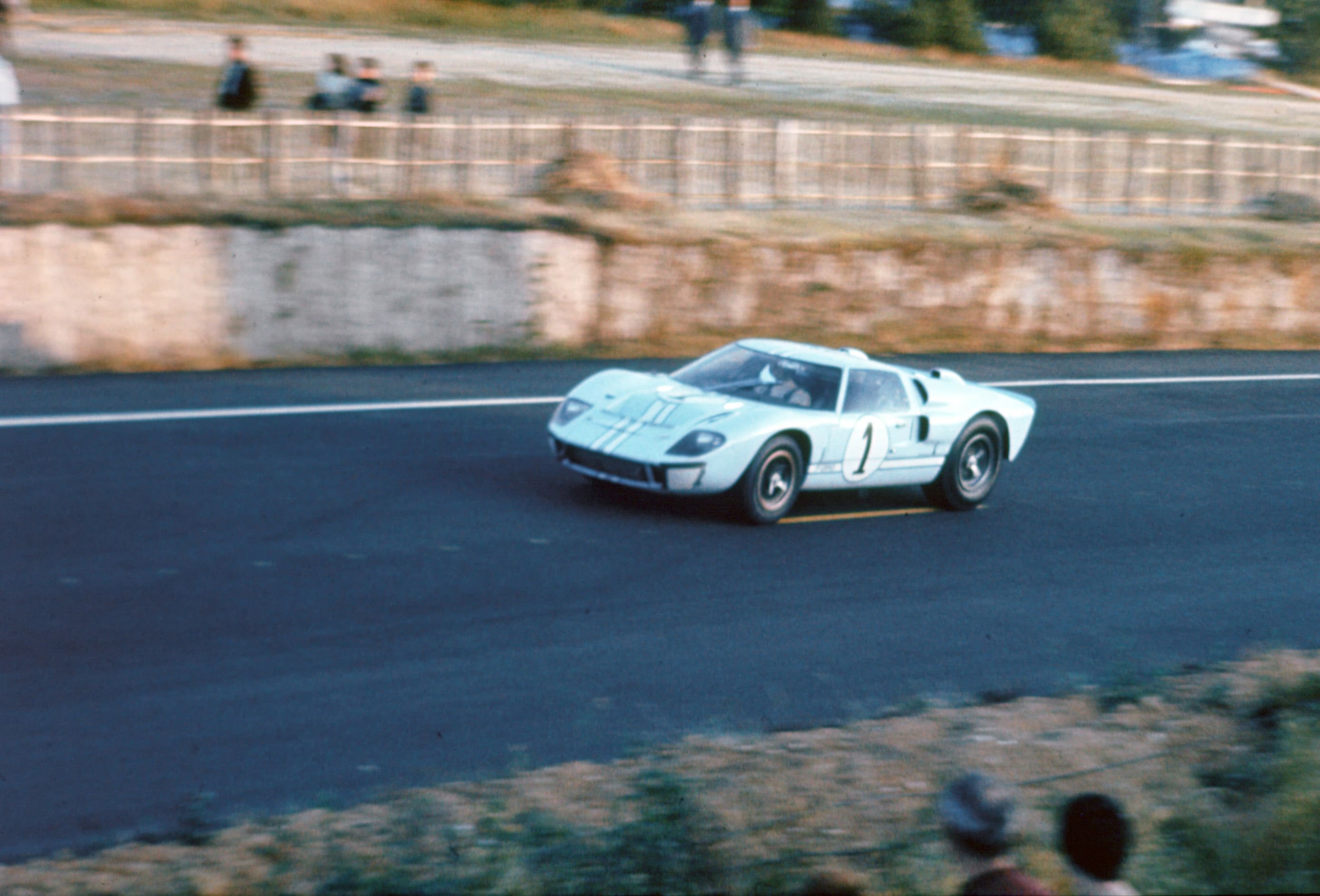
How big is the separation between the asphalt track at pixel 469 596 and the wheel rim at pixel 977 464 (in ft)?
1.03

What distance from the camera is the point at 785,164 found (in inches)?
1030

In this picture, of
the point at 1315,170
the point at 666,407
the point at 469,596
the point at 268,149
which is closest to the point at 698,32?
the point at 1315,170

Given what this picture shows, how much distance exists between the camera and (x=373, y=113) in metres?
23.1

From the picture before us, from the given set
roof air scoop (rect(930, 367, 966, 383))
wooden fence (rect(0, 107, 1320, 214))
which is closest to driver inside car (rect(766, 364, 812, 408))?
roof air scoop (rect(930, 367, 966, 383))

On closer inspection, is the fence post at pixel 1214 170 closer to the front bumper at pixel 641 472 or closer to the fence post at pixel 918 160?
the fence post at pixel 918 160

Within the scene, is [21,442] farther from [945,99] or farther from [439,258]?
[945,99]

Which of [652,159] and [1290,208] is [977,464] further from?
[1290,208]

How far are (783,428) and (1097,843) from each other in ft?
23.7

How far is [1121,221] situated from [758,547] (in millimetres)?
17501

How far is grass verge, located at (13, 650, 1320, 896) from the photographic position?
5219 mm

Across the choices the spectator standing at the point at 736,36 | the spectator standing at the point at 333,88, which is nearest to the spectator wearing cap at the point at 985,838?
the spectator standing at the point at 333,88

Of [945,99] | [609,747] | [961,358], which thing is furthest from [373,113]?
[945,99]

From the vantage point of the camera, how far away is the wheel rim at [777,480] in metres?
11.0

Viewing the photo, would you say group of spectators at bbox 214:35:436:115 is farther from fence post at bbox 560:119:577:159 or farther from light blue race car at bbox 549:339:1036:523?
light blue race car at bbox 549:339:1036:523
